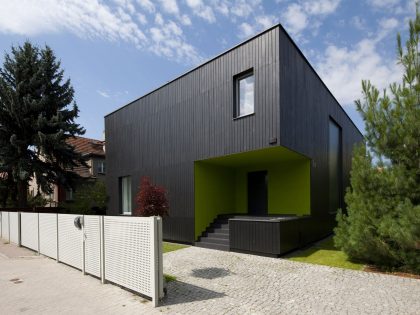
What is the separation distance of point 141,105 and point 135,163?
298cm

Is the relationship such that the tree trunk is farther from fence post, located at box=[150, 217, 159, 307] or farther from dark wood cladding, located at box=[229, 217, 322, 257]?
fence post, located at box=[150, 217, 159, 307]

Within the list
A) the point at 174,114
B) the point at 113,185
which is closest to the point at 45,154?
the point at 113,185

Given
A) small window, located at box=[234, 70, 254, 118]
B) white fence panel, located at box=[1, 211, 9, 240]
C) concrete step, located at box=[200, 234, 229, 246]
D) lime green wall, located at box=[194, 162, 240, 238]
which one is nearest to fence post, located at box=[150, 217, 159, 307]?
concrete step, located at box=[200, 234, 229, 246]

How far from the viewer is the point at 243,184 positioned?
48.1ft

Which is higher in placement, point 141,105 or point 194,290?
point 141,105

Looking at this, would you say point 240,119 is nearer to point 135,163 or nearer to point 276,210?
point 276,210

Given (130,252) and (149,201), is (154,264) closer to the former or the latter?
(130,252)

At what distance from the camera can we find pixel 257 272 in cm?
786

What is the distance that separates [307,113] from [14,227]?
554 inches

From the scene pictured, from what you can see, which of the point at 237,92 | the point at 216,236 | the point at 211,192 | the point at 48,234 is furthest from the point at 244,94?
the point at 48,234

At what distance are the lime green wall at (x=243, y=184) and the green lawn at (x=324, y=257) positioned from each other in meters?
1.95

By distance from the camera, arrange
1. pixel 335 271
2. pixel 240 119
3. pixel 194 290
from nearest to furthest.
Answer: pixel 194 290 < pixel 335 271 < pixel 240 119

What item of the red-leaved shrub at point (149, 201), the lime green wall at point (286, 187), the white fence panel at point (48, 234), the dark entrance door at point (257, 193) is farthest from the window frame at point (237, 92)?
the white fence panel at point (48, 234)

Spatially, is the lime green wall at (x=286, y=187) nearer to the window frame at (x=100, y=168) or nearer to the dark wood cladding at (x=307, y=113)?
the dark wood cladding at (x=307, y=113)
